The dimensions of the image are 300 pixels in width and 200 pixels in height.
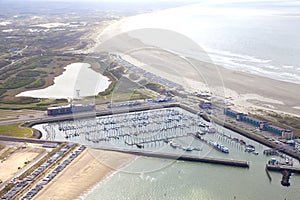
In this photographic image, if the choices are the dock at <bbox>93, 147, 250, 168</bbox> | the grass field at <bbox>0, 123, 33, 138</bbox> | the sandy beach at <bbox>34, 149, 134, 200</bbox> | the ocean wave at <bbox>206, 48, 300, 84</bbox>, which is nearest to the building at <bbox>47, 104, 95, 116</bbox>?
the grass field at <bbox>0, 123, 33, 138</bbox>

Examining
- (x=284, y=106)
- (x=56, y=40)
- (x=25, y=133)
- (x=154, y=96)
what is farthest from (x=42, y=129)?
A: (x=56, y=40)

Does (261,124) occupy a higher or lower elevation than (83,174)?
higher

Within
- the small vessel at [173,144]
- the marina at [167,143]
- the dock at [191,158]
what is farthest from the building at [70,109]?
the small vessel at [173,144]

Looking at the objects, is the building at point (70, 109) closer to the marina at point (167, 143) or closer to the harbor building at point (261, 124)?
the marina at point (167, 143)

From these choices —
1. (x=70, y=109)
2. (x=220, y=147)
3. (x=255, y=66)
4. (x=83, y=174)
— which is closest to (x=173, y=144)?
(x=220, y=147)

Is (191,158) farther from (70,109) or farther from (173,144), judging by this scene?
(70,109)
